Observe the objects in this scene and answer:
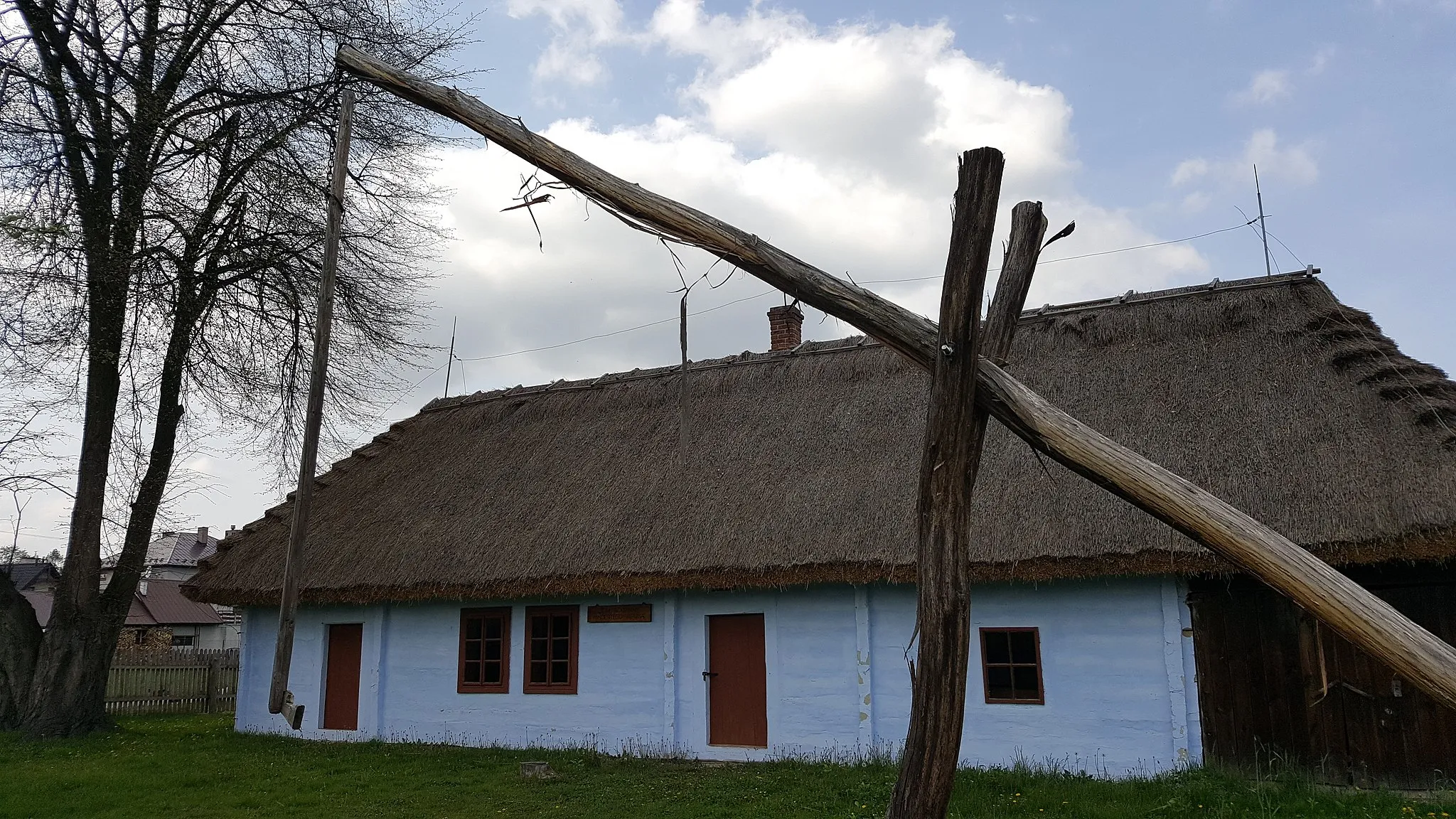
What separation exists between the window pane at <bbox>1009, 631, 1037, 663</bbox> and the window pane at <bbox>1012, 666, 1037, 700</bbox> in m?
0.08

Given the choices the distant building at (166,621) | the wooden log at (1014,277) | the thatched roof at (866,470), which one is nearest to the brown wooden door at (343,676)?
the thatched roof at (866,470)

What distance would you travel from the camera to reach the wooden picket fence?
1708 centimetres

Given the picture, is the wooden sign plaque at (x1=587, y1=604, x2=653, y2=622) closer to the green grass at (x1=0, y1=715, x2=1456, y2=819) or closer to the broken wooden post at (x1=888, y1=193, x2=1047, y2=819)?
the green grass at (x1=0, y1=715, x2=1456, y2=819)

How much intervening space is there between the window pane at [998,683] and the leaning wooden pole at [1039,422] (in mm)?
7157

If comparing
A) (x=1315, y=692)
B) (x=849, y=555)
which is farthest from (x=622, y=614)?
(x=1315, y=692)

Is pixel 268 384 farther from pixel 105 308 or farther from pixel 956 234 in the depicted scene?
pixel 956 234

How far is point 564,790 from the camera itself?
28.8ft

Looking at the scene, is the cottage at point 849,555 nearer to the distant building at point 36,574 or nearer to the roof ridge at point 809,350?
the roof ridge at point 809,350

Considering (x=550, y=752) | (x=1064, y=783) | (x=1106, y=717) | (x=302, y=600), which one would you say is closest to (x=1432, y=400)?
(x=1106, y=717)

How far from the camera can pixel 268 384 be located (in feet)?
44.6

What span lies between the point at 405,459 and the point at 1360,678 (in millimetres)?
13289

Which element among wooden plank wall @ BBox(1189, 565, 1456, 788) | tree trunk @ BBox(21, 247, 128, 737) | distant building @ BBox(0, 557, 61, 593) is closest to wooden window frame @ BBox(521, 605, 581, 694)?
tree trunk @ BBox(21, 247, 128, 737)

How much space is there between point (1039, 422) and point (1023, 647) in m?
7.32

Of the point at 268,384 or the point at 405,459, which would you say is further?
the point at 405,459
